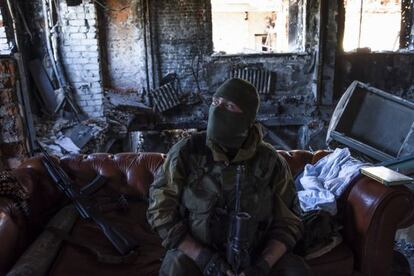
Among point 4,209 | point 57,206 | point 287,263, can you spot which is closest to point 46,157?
point 57,206

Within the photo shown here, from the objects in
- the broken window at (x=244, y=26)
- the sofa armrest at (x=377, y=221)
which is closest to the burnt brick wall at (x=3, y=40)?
the sofa armrest at (x=377, y=221)

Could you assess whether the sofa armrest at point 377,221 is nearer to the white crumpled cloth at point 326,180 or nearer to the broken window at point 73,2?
the white crumpled cloth at point 326,180

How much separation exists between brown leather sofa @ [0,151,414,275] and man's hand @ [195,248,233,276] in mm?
413

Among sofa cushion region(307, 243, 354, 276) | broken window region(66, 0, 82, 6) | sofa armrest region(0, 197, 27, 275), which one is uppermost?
broken window region(66, 0, 82, 6)

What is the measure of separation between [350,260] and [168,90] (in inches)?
183

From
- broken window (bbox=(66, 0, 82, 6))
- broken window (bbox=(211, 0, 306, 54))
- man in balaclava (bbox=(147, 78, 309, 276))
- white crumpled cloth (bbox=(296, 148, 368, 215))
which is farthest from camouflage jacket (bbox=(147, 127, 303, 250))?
broken window (bbox=(211, 0, 306, 54))

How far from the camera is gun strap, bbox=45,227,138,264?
1847 millimetres

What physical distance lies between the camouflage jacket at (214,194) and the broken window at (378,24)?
5.20m

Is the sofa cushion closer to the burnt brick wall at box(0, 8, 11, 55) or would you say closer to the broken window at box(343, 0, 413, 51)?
the burnt brick wall at box(0, 8, 11, 55)

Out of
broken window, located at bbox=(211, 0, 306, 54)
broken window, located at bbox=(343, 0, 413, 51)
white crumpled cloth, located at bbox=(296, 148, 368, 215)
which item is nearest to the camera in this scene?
white crumpled cloth, located at bbox=(296, 148, 368, 215)

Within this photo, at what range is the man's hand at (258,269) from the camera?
144 cm

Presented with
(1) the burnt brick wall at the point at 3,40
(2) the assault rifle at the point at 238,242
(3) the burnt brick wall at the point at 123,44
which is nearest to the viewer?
(2) the assault rifle at the point at 238,242

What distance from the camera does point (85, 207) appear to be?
7.30 ft

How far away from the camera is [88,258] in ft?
6.18
